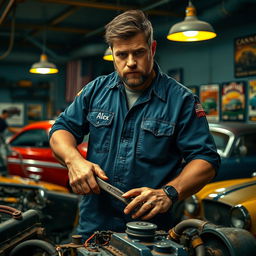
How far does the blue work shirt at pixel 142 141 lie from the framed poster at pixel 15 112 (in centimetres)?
1367

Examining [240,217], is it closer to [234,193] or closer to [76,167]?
[234,193]

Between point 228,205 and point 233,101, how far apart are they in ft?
17.3

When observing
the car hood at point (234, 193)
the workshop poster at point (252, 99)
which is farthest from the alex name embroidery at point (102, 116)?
the workshop poster at point (252, 99)

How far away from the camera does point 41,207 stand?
13.9 feet

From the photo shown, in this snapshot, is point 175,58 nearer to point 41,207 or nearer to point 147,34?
point 41,207

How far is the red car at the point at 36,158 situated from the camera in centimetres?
700

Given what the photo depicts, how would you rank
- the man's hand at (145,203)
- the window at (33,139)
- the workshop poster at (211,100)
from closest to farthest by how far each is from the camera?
the man's hand at (145,203) < the window at (33,139) < the workshop poster at (211,100)

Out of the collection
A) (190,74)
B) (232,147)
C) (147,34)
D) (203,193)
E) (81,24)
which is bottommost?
A: (203,193)

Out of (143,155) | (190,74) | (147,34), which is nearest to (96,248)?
(143,155)

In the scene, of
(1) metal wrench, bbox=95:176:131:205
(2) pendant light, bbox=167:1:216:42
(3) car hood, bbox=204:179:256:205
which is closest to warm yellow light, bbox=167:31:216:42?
(2) pendant light, bbox=167:1:216:42

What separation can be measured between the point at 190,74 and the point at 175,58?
0.79 meters

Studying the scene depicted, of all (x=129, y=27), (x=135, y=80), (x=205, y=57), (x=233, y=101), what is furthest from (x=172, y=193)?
(x=205, y=57)

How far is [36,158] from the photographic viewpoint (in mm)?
7289

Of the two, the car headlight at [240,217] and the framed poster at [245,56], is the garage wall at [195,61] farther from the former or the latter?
the car headlight at [240,217]
